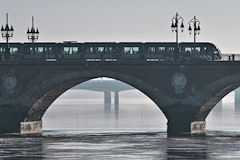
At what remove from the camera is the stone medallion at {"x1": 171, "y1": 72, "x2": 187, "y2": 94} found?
340 feet

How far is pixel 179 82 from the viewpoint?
10375 centimetres

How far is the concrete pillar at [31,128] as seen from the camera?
106 m

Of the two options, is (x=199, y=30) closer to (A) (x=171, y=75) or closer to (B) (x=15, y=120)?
(A) (x=171, y=75)

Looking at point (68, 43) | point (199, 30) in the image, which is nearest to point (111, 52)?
point (68, 43)

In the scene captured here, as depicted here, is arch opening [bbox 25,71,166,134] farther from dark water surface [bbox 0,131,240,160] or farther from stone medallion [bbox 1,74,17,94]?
dark water surface [bbox 0,131,240,160]

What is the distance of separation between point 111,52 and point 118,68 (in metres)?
7.27

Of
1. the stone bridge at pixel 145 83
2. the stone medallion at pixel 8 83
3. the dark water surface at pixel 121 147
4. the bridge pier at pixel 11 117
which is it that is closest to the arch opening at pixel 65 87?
the stone bridge at pixel 145 83

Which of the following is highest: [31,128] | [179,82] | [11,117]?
[179,82]

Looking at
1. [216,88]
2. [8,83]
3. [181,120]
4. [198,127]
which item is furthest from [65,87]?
[216,88]

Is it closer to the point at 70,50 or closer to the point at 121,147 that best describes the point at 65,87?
the point at 70,50

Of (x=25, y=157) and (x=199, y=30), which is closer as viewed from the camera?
(x=25, y=157)

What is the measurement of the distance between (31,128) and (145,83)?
14.8 meters

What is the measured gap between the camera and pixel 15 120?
10612 cm

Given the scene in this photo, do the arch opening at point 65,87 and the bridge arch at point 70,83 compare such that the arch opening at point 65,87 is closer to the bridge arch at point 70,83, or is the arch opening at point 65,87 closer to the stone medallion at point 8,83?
the bridge arch at point 70,83
